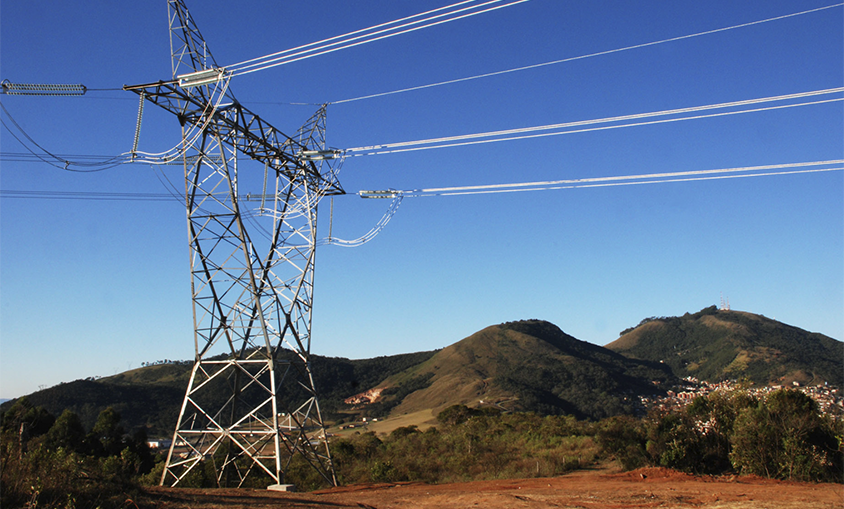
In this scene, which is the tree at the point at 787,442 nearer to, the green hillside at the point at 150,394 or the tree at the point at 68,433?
the tree at the point at 68,433

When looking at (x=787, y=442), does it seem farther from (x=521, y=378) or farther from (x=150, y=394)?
(x=150, y=394)

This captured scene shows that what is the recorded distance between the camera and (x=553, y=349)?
159625 mm

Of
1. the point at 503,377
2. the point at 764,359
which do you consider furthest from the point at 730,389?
the point at 764,359

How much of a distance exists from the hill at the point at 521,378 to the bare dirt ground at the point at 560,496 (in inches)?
2976

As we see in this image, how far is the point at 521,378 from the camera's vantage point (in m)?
119

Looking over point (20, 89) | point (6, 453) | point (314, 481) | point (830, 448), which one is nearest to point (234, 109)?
point (20, 89)

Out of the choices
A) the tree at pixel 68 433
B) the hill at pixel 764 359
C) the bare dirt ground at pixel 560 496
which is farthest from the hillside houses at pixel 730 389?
the tree at pixel 68 433

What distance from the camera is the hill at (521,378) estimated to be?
102 metres

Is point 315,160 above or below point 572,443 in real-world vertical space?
above

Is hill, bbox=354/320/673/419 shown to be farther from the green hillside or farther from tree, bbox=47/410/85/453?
tree, bbox=47/410/85/453

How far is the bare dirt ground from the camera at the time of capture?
40.1 ft

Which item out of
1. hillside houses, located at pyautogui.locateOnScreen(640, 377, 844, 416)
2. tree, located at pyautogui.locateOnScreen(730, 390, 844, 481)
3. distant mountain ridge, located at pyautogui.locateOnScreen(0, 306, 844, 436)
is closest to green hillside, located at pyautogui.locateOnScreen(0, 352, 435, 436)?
distant mountain ridge, located at pyautogui.locateOnScreen(0, 306, 844, 436)

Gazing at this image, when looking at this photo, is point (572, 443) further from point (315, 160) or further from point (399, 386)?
point (399, 386)

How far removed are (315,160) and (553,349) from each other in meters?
146
